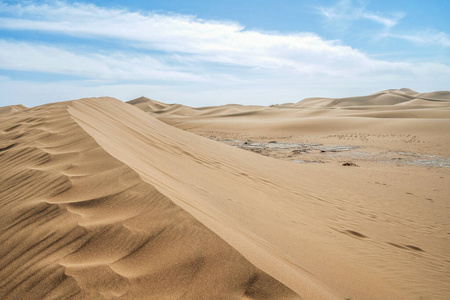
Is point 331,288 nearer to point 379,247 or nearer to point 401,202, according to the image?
point 379,247

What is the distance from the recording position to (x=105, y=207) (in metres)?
2.30

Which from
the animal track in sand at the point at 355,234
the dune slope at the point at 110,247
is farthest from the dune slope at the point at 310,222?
the dune slope at the point at 110,247

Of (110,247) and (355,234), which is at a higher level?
(110,247)

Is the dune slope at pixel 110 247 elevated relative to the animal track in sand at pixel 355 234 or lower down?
elevated

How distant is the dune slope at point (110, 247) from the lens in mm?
1574

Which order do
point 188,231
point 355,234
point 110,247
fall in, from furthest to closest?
point 355,234
point 188,231
point 110,247

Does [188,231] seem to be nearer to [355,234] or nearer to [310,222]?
[310,222]

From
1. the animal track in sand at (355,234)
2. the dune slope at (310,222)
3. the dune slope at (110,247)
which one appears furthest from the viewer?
the animal track in sand at (355,234)

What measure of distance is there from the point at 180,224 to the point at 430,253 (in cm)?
337

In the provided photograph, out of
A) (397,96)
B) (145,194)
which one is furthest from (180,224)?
(397,96)

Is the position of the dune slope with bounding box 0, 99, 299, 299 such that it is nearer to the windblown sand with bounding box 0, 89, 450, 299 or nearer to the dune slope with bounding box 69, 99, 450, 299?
the windblown sand with bounding box 0, 89, 450, 299

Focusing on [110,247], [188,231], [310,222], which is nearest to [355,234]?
[310,222]

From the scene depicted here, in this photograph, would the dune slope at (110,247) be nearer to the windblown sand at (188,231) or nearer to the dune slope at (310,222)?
the windblown sand at (188,231)

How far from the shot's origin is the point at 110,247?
1.86 meters
